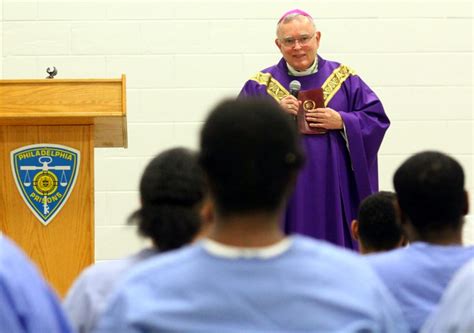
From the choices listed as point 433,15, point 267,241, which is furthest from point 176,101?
point 267,241

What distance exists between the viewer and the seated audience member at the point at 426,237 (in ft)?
7.16

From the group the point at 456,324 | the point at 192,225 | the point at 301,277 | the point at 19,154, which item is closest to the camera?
the point at 301,277

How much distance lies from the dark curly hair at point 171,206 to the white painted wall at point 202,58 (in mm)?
4337

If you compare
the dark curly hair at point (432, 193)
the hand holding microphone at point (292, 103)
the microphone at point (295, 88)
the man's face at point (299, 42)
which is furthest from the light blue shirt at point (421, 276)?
the man's face at point (299, 42)

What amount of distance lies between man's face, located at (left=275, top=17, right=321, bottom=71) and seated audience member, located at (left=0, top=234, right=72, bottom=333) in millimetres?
3458

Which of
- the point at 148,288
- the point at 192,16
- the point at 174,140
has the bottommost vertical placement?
the point at 174,140

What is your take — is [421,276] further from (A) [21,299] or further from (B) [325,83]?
(B) [325,83]

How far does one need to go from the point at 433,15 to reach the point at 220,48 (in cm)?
150

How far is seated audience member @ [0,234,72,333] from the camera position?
1.76 m

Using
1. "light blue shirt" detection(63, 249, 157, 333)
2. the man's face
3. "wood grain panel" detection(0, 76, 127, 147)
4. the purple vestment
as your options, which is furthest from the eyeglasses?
"light blue shirt" detection(63, 249, 157, 333)

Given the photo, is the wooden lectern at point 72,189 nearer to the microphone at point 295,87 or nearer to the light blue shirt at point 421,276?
the microphone at point 295,87

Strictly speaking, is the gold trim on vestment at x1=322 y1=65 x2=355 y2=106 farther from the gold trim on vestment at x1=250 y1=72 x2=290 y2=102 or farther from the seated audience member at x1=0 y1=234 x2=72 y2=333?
the seated audience member at x1=0 y1=234 x2=72 y2=333

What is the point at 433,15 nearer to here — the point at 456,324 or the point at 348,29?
the point at 348,29

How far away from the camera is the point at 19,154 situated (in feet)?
14.0
